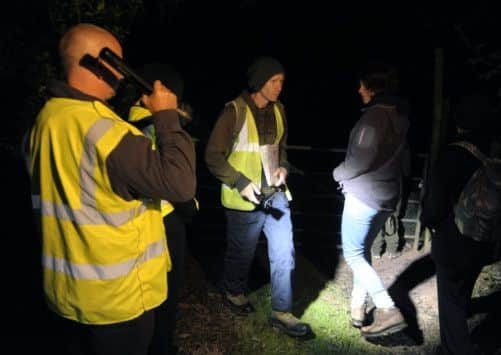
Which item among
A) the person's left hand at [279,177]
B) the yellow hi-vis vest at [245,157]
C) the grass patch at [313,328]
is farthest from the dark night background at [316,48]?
the grass patch at [313,328]

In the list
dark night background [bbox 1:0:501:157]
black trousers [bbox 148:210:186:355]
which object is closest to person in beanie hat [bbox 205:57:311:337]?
black trousers [bbox 148:210:186:355]

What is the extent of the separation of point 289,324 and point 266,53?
1104 cm

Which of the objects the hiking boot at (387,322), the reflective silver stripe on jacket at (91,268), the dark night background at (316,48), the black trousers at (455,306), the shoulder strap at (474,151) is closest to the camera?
the reflective silver stripe on jacket at (91,268)

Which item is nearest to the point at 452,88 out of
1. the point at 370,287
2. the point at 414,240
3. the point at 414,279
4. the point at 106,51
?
the point at 414,240

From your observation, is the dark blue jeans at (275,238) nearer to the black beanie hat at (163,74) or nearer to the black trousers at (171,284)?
the black trousers at (171,284)

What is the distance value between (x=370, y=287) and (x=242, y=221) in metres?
1.18

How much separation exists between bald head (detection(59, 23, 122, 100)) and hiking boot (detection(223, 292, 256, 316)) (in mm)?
2723

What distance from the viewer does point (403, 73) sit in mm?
13117

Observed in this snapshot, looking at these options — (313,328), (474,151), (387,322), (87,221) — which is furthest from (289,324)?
(87,221)

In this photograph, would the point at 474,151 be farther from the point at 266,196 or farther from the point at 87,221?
the point at 87,221

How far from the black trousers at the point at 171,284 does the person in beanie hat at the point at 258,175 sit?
2.38 ft

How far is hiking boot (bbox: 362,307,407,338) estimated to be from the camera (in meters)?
3.71

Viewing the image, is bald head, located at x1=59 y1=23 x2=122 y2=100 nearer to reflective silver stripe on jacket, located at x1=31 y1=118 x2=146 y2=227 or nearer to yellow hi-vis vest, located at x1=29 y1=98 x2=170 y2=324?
yellow hi-vis vest, located at x1=29 y1=98 x2=170 y2=324

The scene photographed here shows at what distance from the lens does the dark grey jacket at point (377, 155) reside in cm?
343
